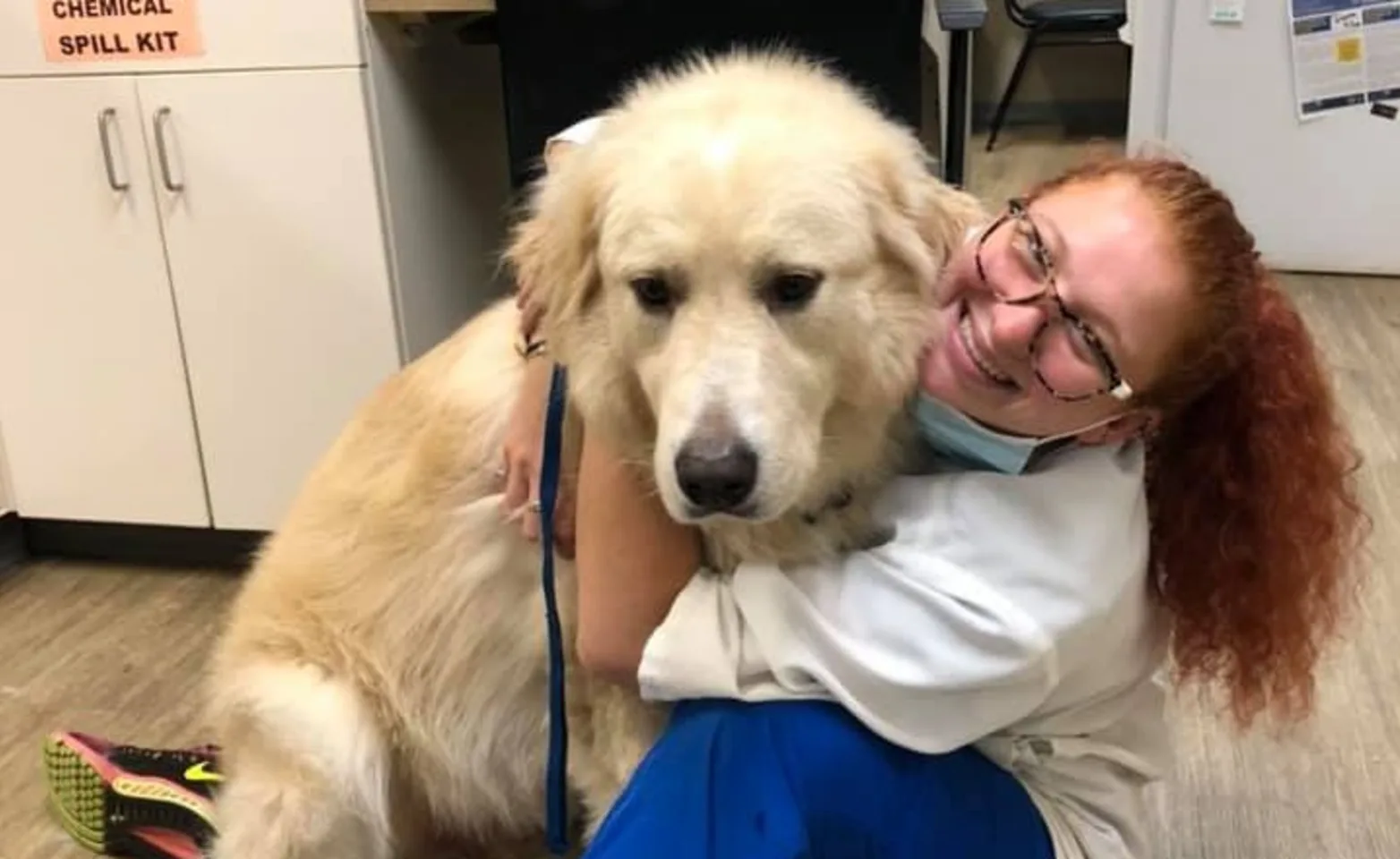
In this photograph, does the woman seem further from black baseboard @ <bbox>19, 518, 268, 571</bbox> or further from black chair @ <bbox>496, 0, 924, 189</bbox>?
black baseboard @ <bbox>19, 518, 268, 571</bbox>

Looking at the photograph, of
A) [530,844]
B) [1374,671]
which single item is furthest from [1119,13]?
[530,844]

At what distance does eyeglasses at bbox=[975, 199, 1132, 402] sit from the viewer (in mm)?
1164

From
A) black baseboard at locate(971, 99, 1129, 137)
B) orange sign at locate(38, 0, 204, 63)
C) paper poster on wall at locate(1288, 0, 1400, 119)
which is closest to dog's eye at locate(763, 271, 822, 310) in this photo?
orange sign at locate(38, 0, 204, 63)

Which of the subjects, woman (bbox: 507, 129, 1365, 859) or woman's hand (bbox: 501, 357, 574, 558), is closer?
woman (bbox: 507, 129, 1365, 859)

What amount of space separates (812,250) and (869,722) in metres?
0.41

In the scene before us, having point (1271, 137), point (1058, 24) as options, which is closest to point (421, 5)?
point (1271, 137)

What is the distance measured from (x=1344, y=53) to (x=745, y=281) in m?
3.69

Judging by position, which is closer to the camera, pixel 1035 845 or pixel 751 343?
pixel 751 343

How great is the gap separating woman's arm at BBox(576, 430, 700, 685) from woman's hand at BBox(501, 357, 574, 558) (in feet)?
0.33

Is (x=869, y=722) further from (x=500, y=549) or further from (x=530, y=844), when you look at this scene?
(x=530, y=844)

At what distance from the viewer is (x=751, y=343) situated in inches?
45.9

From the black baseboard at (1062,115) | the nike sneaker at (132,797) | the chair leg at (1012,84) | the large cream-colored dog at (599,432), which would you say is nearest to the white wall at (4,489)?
the nike sneaker at (132,797)

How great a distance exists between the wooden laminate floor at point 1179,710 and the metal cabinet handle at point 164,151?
2.43 feet

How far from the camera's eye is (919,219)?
4.14 ft
